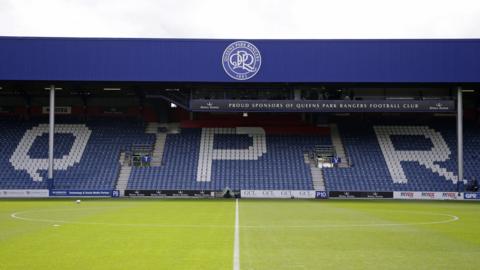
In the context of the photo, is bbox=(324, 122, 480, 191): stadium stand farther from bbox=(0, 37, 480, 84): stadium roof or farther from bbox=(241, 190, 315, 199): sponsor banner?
bbox=(0, 37, 480, 84): stadium roof

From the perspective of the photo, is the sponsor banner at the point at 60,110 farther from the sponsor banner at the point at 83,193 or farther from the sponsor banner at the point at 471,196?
the sponsor banner at the point at 471,196

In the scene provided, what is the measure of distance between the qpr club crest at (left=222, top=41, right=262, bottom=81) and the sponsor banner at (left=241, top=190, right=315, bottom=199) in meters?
11.5

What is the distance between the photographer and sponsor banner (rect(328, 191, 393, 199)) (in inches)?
1964

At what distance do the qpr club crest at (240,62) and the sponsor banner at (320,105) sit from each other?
2.76m

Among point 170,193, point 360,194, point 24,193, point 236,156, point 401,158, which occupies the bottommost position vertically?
point 24,193

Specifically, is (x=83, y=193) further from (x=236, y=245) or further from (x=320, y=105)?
(x=236, y=245)

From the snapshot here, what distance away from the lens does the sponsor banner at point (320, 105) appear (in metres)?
55.5

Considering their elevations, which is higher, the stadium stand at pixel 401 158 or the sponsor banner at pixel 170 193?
the stadium stand at pixel 401 158

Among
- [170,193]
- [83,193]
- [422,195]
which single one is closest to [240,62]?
[170,193]

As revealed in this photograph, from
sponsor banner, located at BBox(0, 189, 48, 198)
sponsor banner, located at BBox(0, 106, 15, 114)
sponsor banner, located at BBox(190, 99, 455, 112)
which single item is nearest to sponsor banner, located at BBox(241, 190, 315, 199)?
sponsor banner, located at BBox(190, 99, 455, 112)

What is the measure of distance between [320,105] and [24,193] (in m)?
28.5

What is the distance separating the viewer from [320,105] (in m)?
55.7

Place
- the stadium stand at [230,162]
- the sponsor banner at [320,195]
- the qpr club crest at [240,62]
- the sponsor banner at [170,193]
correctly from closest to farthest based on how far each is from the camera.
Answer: the sponsor banner at [320,195] < the sponsor banner at [170,193] < the stadium stand at [230,162] < the qpr club crest at [240,62]

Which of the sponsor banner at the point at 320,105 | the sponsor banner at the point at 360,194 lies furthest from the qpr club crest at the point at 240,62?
the sponsor banner at the point at 360,194
